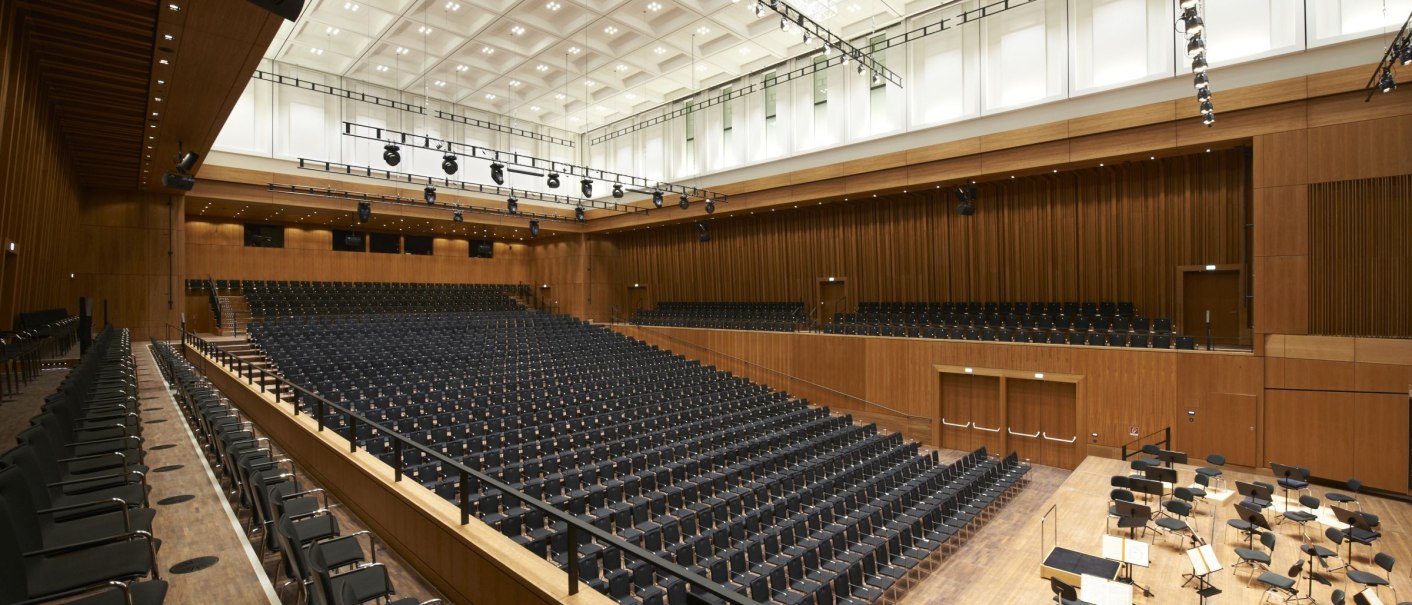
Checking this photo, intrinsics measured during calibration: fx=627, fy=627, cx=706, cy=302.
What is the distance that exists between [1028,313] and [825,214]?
18.0ft

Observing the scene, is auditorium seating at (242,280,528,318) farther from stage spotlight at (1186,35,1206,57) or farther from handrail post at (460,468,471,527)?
stage spotlight at (1186,35,1206,57)

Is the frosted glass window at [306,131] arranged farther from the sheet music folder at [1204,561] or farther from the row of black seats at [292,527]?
the sheet music folder at [1204,561]

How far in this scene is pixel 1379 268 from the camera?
843cm

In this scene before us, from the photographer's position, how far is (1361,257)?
27.9ft

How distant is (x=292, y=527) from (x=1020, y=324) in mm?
12324

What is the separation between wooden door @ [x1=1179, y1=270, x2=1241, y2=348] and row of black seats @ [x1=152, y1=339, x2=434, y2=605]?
12430 millimetres

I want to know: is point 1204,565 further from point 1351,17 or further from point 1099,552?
point 1351,17

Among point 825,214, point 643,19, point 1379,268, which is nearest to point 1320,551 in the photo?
point 1379,268

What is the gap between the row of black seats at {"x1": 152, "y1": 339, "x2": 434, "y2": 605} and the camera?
2.29 m

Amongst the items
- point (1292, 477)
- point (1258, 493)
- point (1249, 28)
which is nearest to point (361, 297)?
point (1258, 493)

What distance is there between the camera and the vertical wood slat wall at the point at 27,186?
16.6ft

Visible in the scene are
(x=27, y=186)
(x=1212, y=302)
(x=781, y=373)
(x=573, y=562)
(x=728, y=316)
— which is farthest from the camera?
(x=728, y=316)

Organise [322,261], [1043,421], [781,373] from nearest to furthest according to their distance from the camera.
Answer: [1043,421], [781,373], [322,261]

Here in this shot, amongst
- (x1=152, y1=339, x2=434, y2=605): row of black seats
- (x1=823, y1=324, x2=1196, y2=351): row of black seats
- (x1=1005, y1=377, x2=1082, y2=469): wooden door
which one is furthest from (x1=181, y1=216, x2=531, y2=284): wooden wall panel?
(x1=1005, y1=377, x2=1082, y2=469): wooden door
